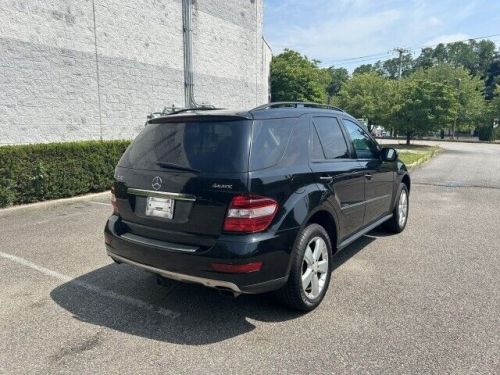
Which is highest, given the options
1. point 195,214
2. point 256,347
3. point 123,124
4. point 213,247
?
point 123,124

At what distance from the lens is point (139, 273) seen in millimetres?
4344

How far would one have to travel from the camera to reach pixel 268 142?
3.22 metres

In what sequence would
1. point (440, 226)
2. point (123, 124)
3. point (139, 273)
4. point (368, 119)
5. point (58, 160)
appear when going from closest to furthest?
point (139, 273) → point (440, 226) → point (58, 160) → point (123, 124) → point (368, 119)

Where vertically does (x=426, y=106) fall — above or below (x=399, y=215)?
above

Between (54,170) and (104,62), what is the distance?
407cm

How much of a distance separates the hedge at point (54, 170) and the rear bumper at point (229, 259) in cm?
542

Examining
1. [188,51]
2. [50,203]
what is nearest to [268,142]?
[50,203]

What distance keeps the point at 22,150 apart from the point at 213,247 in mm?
6215

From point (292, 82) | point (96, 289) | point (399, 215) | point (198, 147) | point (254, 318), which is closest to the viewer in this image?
point (198, 147)

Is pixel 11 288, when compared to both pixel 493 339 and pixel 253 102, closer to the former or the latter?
pixel 493 339

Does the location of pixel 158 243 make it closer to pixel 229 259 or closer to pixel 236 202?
pixel 229 259

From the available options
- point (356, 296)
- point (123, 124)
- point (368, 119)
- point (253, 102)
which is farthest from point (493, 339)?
point (368, 119)

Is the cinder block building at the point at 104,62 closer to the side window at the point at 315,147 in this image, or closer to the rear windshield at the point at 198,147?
the rear windshield at the point at 198,147

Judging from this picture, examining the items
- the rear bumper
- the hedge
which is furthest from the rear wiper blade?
the hedge
